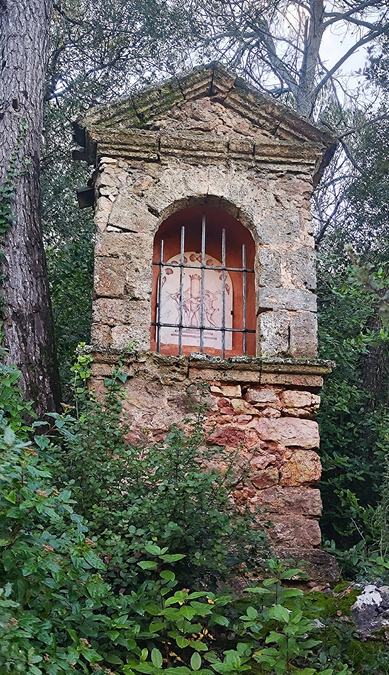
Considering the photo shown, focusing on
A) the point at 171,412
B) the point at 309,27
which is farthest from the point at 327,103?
the point at 171,412

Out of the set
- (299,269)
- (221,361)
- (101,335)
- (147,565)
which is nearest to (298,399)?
(221,361)

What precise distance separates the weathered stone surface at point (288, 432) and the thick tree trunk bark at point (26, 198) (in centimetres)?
149

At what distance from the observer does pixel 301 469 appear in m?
5.52

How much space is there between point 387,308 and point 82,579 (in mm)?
1796

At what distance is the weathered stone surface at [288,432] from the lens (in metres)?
5.56

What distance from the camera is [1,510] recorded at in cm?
336

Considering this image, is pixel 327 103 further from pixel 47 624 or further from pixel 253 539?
pixel 47 624

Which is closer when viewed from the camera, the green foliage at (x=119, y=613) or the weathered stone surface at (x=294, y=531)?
the green foliage at (x=119, y=613)

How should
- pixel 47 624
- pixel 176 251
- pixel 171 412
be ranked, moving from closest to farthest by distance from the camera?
pixel 47 624 < pixel 171 412 < pixel 176 251

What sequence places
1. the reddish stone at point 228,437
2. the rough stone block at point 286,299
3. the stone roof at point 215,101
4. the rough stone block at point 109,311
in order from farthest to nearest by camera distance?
the stone roof at point 215,101 < the rough stone block at point 286,299 < the rough stone block at point 109,311 < the reddish stone at point 228,437

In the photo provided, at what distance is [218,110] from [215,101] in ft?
0.24

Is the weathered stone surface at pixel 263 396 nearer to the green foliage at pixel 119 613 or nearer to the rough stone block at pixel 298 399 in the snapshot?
the rough stone block at pixel 298 399

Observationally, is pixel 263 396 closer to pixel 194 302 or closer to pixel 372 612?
pixel 194 302

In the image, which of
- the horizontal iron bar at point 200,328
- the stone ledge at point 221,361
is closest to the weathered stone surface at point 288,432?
the stone ledge at point 221,361
